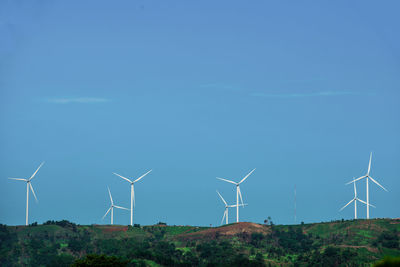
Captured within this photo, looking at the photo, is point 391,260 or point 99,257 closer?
point 391,260

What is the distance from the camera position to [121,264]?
588 ft

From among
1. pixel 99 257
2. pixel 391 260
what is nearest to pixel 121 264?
pixel 99 257

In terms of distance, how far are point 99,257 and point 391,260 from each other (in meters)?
100

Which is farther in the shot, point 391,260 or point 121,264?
point 121,264

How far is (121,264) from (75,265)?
12668 mm

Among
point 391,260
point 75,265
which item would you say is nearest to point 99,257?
point 75,265

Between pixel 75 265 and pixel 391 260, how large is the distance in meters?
104

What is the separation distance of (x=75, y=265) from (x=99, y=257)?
6840mm

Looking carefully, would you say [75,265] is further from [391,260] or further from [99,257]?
[391,260]

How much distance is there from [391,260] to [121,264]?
329 ft

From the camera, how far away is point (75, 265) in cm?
17562

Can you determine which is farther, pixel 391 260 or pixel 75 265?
pixel 75 265

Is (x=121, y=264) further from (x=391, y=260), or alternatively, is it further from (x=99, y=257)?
(x=391, y=260)
